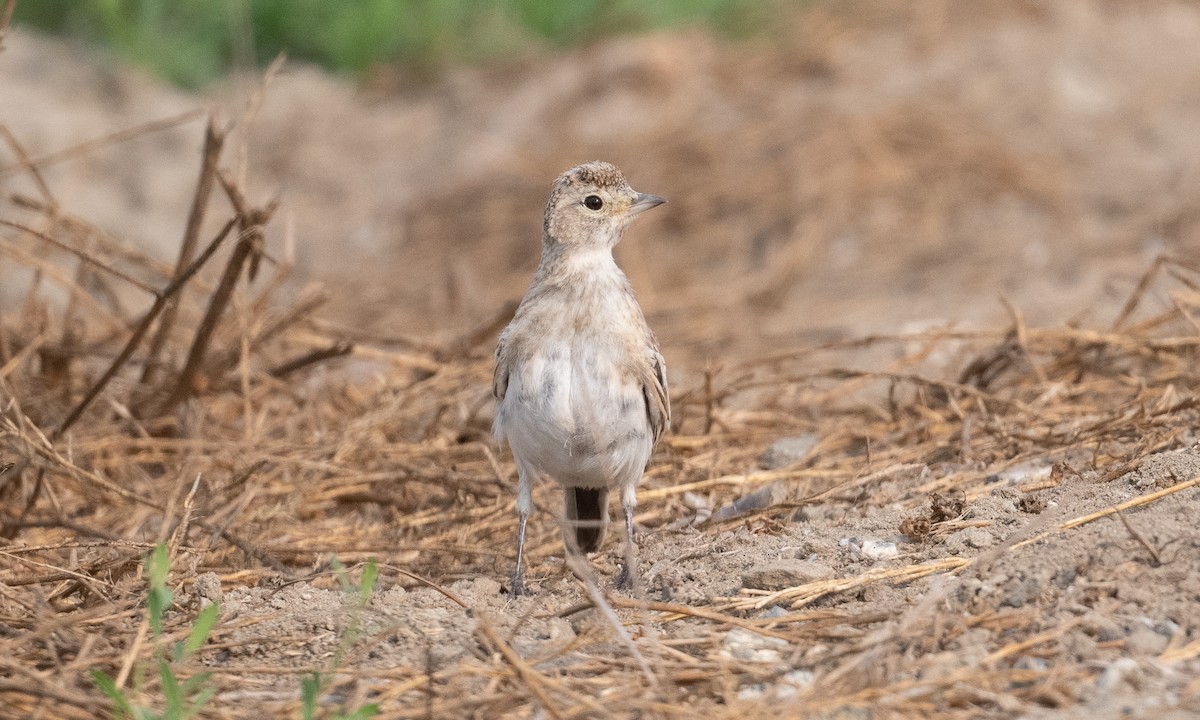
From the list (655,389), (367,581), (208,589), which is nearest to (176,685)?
(367,581)

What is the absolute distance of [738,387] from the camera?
578cm

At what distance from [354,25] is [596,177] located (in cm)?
851

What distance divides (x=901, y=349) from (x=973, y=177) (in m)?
4.06

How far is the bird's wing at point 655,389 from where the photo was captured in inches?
179

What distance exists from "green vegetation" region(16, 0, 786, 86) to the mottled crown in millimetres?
8015

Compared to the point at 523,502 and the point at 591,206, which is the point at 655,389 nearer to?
the point at 523,502

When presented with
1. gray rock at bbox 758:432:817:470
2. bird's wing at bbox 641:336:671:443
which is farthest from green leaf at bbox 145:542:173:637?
gray rock at bbox 758:432:817:470

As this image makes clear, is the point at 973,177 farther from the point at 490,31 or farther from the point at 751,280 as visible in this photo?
the point at 490,31

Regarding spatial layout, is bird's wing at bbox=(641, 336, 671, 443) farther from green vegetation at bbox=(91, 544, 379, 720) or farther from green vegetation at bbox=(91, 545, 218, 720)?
green vegetation at bbox=(91, 545, 218, 720)

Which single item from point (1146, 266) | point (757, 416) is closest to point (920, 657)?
point (757, 416)

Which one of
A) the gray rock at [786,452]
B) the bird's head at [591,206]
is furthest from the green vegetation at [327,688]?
the gray rock at [786,452]

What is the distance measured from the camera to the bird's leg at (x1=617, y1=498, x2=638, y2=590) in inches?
155

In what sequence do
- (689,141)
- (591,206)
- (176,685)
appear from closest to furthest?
(176,685) < (591,206) < (689,141)

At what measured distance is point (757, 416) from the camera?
232 inches
